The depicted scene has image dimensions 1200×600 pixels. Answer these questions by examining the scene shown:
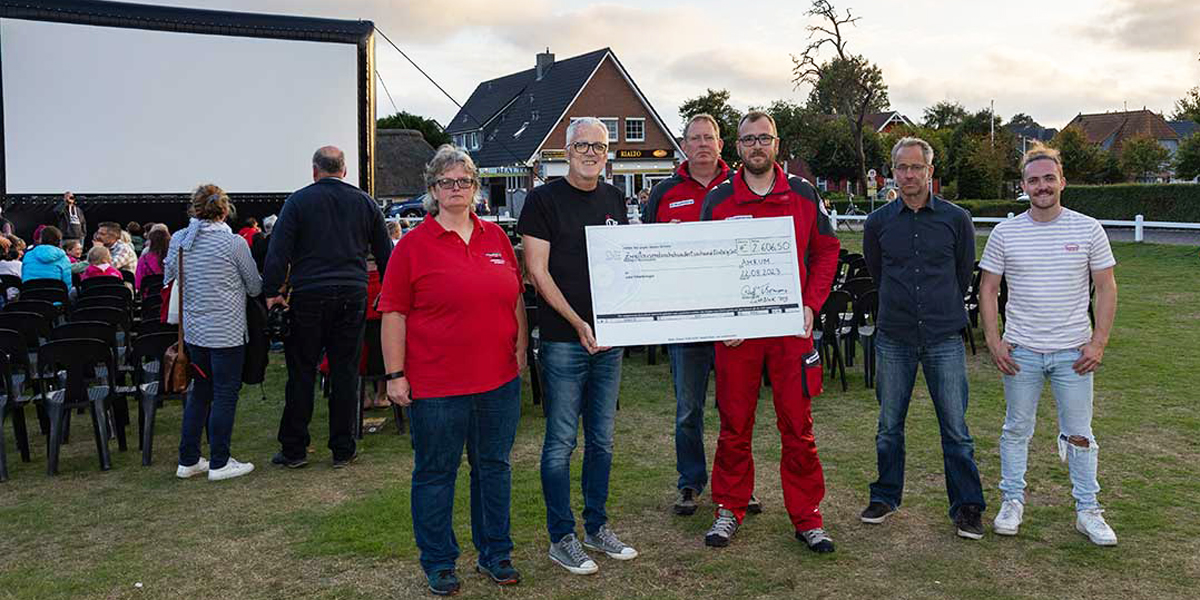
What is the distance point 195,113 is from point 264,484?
11.8 m

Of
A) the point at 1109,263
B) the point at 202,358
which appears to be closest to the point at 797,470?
the point at 1109,263

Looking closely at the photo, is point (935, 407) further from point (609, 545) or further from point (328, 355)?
point (328, 355)

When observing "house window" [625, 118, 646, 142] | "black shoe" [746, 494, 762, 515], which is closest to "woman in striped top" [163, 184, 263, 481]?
"black shoe" [746, 494, 762, 515]

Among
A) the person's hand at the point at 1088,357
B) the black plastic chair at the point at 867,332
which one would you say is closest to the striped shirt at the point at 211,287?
the person's hand at the point at 1088,357

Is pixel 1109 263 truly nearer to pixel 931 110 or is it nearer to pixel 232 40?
pixel 232 40

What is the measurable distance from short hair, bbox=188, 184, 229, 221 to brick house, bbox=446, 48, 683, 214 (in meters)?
38.3

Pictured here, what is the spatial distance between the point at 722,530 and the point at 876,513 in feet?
2.71

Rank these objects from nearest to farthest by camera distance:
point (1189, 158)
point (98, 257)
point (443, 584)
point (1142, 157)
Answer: point (443, 584)
point (98, 257)
point (1189, 158)
point (1142, 157)

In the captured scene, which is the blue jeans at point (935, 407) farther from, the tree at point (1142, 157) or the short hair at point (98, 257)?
the tree at point (1142, 157)

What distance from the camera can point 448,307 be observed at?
3.71m

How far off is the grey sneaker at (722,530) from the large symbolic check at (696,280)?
94 cm

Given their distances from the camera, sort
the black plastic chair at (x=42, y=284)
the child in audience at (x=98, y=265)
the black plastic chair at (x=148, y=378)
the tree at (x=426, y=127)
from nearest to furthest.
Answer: the black plastic chair at (x=148, y=378) < the black plastic chair at (x=42, y=284) < the child in audience at (x=98, y=265) < the tree at (x=426, y=127)

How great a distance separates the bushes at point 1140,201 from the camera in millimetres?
25322

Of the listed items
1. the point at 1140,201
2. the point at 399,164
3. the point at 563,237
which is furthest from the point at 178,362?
the point at 399,164
